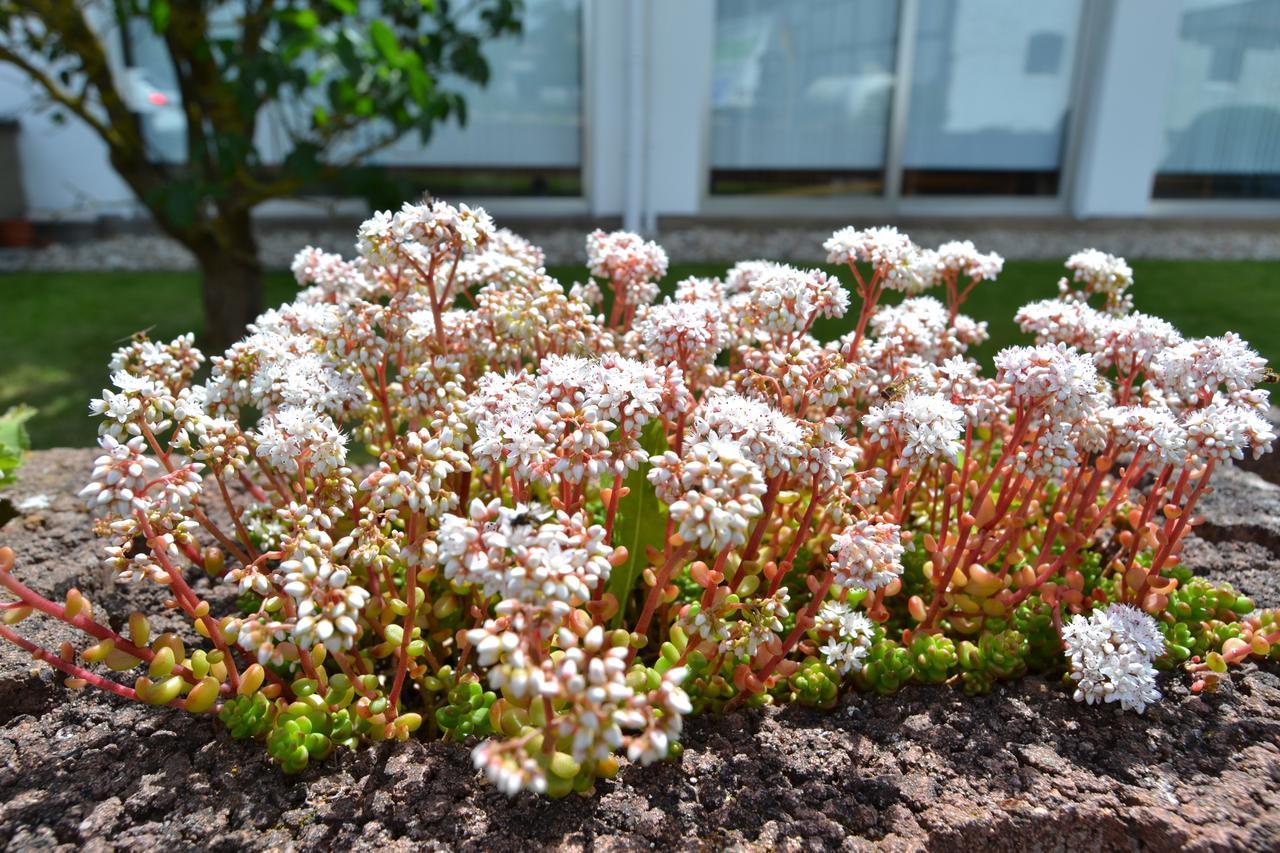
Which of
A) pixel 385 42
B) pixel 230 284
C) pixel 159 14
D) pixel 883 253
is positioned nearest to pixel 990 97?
pixel 385 42

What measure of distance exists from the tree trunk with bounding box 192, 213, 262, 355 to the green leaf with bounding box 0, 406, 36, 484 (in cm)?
213

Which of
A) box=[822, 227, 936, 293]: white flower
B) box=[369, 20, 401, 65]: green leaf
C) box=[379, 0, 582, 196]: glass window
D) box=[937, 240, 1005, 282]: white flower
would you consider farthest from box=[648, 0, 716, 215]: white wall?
box=[822, 227, 936, 293]: white flower

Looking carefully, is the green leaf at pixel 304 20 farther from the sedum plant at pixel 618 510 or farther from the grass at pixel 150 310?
the sedum plant at pixel 618 510

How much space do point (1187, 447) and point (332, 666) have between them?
1505 millimetres

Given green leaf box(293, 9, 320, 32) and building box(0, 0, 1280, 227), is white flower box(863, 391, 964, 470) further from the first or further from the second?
building box(0, 0, 1280, 227)

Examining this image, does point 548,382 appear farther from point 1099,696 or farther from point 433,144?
point 433,144

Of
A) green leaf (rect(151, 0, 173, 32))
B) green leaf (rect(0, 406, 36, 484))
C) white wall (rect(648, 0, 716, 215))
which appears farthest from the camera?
white wall (rect(648, 0, 716, 215))

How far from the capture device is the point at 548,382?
1367mm

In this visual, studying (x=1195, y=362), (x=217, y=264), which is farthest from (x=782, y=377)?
(x=217, y=264)

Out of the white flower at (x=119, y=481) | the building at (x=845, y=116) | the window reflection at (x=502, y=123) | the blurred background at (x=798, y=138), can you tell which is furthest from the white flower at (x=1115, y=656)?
the window reflection at (x=502, y=123)

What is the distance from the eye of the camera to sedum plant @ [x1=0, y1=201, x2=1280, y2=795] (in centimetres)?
120

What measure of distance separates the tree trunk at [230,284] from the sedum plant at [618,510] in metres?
2.72

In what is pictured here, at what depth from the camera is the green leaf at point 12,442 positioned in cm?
198

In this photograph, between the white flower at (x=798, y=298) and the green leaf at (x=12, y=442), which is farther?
the green leaf at (x=12, y=442)
